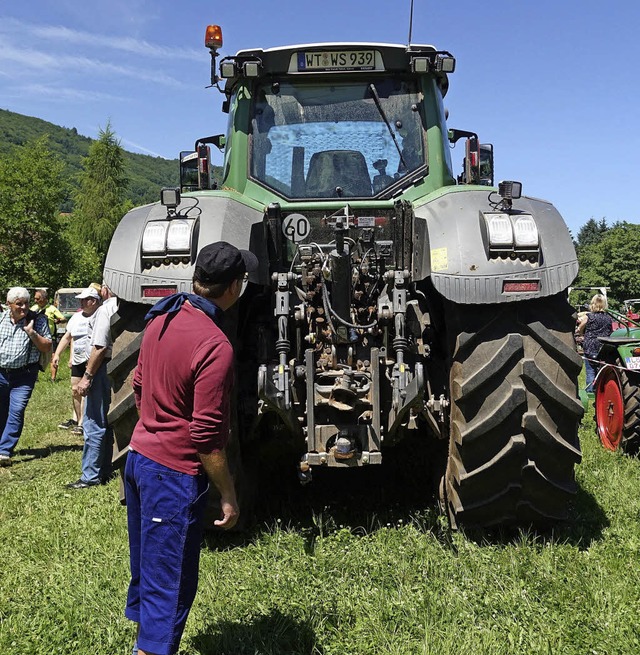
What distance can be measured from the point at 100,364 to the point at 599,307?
710 centimetres

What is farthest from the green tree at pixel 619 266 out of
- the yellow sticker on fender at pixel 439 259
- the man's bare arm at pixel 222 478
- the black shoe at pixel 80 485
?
the man's bare arm at pixel 222 478

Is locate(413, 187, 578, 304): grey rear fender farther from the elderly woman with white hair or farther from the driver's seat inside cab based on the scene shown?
the elderly woman with white hair

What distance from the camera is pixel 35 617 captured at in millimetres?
3615

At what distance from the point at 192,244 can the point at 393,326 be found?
1.24 meters

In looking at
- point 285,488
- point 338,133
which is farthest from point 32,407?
point 338,133

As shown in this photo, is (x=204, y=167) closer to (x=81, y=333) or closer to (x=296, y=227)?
(x=296, y=227)

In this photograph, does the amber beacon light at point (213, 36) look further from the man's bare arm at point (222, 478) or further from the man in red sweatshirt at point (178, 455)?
the man's bare arm at point (222, 478)

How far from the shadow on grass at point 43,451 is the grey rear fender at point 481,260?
5.37 metres

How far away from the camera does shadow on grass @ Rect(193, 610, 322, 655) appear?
3.23 metres

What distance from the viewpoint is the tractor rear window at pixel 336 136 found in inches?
200

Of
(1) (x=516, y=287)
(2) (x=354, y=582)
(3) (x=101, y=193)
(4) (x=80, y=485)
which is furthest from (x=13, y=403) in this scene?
(3) (x=101, y=193)

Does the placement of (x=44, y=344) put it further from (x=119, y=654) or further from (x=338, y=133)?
(x=119, y=654)

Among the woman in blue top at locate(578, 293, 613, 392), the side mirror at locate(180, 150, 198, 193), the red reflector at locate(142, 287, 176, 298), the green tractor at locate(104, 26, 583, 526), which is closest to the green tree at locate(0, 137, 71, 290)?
the woman in blue top at locate(578, 293, 613, 392)

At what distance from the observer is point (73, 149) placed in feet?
470
